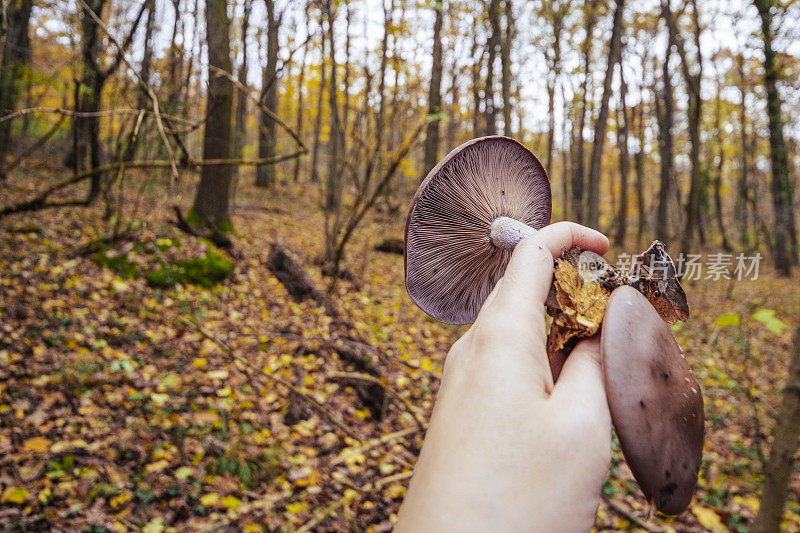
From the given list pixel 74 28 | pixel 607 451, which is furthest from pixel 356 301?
Result: pixel 74 28

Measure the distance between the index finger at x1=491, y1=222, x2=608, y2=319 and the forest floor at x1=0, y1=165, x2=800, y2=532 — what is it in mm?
916

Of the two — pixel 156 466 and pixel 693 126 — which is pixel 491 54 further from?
pixel 156 466

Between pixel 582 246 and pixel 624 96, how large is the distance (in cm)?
1933

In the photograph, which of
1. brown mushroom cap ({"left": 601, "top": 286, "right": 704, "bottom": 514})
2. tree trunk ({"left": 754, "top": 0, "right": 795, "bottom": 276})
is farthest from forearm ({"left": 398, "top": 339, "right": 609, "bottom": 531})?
tree trunk ({"left": 754, "top": 0, "right": 795, "bottom": 276})

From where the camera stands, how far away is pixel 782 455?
249 centimetres

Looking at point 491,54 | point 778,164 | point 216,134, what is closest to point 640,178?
point 778,164

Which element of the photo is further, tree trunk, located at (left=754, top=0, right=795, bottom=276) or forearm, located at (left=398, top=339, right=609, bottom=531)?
tree trunk, located at (left=754, top=0, right=795, bottom=276)

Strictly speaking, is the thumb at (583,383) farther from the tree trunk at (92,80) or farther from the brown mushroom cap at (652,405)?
the tree trunk at (92,80)

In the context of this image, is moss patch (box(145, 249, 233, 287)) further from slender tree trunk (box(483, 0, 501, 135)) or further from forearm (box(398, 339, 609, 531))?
forearm (box(398, 339, 609, 531))

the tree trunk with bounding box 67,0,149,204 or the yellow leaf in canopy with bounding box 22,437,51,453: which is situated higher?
the tree trunk with bounding box 67,0,149,204

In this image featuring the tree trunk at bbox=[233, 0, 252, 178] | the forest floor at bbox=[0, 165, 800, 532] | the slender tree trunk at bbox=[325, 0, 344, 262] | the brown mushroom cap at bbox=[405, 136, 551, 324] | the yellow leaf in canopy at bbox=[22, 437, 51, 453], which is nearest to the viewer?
the brown mushroom cap at bbox=[405, 136, 551, 324]

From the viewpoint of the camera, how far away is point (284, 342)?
521 centimetres

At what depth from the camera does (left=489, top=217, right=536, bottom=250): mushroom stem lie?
1.77 metres

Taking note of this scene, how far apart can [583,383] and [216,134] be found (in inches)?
293
